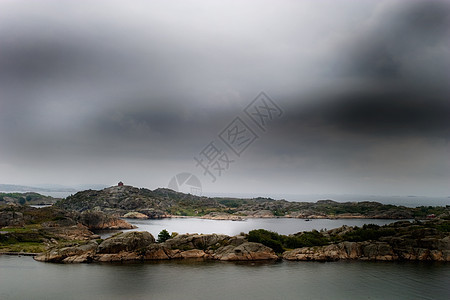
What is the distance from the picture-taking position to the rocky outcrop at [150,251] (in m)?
53.0

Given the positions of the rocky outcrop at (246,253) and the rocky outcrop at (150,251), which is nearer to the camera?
the rocky outcrop at (150,251)

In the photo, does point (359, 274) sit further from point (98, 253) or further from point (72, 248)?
point (72, 248)

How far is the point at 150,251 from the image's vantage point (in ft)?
181

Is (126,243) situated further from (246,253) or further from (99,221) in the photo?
(99,221)

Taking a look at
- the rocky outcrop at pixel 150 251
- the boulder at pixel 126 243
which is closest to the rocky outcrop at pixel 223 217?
the rocky outcrop at pixel 150 251

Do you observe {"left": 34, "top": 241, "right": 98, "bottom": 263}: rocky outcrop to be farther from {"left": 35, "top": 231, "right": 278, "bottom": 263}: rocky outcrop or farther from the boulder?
the boulder

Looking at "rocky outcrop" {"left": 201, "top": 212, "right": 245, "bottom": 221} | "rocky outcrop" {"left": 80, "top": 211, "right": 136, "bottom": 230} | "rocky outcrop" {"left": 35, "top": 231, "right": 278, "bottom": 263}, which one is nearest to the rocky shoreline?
"rocky outcrop" {"left": 35, "top": 231, "right": 278, "bottom": 263}

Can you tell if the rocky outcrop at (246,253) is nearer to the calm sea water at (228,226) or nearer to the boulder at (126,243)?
the boulder at (126,243)

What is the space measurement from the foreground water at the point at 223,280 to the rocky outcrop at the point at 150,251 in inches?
108

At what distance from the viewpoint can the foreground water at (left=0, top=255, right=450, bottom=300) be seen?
3712 cm

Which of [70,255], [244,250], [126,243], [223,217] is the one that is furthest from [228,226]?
[70,255]

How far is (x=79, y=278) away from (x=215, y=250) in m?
23.3

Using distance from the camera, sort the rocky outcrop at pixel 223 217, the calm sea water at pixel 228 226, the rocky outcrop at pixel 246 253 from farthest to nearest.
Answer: the rocky outcrop at pixel 223 217 → the calm sea water at pixel 228 226 → the rocky outcrop at pixel 246 253

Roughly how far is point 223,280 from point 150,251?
58.9 ft
